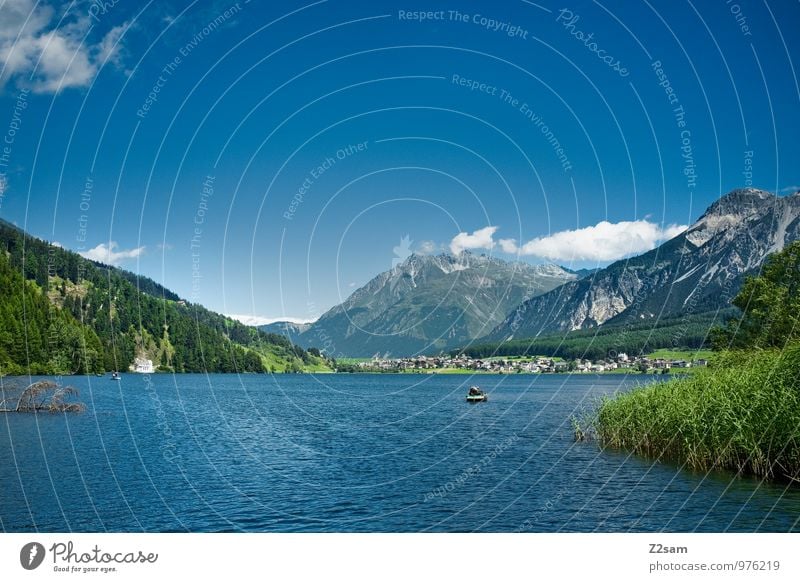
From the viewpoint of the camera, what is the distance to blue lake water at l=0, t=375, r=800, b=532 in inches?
957

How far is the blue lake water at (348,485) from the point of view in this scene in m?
24.3

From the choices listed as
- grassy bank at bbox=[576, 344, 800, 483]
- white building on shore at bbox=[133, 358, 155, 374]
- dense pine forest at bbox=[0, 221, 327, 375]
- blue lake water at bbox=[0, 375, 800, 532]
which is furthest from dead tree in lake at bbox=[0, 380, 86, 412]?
white building on shore at bbox=[133, 358, 155, 374]

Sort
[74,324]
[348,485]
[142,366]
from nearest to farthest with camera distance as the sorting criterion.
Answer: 1. [348,485]
2. [74,324]
3. [142,366]

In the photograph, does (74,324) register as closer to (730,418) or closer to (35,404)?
(35,404)

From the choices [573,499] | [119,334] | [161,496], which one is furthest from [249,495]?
[119,334]

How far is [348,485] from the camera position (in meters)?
32.2

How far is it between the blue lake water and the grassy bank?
3.58ft

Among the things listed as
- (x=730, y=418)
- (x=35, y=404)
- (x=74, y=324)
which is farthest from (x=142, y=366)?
(x=730, y=418)

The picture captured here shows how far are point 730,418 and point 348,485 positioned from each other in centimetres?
1800
